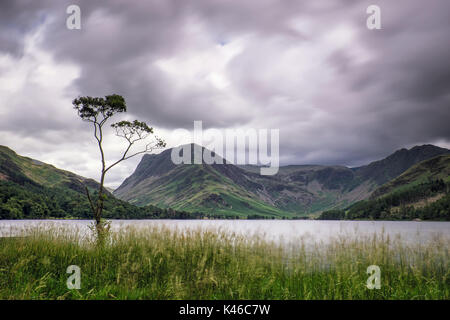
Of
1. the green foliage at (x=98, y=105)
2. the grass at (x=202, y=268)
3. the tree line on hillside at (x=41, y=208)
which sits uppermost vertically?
the green foliage at (x=98, y=105)

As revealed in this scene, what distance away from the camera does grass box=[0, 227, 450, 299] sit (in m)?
8.64

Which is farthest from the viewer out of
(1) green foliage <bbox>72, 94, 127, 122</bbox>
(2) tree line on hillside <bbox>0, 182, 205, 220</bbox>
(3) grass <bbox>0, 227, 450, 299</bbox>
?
(2) tree line on hillside <bbox>0, 182, 205, 220</bbox>

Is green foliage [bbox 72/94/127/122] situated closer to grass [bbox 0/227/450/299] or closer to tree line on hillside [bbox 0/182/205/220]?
grass [bbox 0/227/450/299]

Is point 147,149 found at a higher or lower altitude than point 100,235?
higher

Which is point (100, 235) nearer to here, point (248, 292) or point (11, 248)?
point (11, 248)

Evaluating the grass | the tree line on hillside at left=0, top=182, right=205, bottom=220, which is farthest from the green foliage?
the tree line on hillside at left=0, top=182, right=205, bottom=220

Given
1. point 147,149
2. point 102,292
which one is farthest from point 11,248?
point 147,149

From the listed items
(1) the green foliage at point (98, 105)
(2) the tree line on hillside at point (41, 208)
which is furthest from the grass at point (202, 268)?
(2) the tree line on hillside at point (41, 208)

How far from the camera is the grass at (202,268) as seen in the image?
340 inches

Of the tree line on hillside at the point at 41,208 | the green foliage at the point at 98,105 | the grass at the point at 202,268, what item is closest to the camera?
the grass at the point at 202,268

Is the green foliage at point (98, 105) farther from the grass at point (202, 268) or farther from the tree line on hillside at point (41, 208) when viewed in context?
the tree line on hillside at point (41, 208)

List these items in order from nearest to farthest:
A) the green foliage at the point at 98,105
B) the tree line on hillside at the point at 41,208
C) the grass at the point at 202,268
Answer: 1. the grass at the point at 202,268
2. the green foliage at the point at 98,105
3. the tree line on hillside at the point at 41,208
